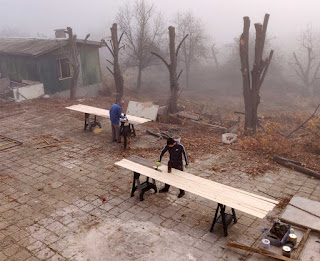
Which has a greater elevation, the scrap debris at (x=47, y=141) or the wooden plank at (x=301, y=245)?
the wooden plank at (x=301, y=245)

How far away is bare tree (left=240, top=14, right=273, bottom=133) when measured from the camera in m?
12.0

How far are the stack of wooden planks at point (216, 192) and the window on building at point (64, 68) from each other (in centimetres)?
1559

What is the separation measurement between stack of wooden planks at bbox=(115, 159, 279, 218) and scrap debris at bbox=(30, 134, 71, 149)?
4734mm

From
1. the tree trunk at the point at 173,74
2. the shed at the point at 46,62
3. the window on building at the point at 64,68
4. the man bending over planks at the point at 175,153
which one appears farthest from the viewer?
the window on building at the point at 64,68

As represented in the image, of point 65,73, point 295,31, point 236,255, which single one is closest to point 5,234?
point 236,255

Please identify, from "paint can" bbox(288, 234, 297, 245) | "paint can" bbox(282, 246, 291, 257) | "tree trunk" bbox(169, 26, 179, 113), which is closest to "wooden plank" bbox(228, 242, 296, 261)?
"paint can" bbox(282, 246, 291, 257)

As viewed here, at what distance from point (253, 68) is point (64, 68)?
14.4 meters

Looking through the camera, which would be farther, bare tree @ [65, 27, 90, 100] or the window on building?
the window on building

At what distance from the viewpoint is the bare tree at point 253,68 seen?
39.3 ft

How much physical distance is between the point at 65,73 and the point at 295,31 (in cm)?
5180

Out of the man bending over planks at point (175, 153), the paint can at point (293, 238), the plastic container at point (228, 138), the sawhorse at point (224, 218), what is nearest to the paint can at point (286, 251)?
the paint can at point (293, 238)

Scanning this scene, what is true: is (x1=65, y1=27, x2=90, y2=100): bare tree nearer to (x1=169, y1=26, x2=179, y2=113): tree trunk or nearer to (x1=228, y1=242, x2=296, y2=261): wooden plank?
(x1=169, y1=26, x2=179, y2=113): tree trunk

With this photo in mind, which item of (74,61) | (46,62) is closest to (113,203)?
(74,61)

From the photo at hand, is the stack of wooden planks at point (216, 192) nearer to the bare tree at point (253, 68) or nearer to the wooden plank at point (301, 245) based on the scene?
the wooden plank at point (301, 245)
